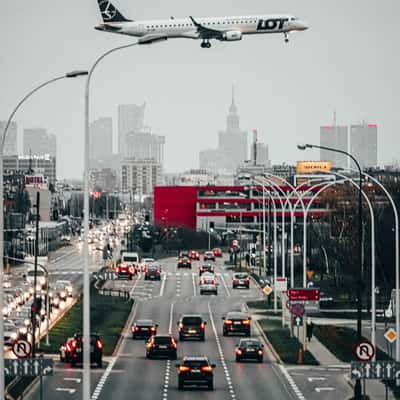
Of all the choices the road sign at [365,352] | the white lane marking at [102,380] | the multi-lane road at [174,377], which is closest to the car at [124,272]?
the multi-lane road at [174,377]

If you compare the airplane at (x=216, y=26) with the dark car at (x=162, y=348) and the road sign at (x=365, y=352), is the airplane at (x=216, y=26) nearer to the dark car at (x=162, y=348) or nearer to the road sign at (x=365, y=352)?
the dark car at (x=162, y=348)

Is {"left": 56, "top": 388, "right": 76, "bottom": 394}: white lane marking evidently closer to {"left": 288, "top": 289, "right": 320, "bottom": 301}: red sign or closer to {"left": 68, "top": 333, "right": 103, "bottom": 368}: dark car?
{"left": 68, "top": 333, "right": 103, "bottom": 368}: dark car

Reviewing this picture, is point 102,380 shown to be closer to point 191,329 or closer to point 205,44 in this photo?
point 191,329

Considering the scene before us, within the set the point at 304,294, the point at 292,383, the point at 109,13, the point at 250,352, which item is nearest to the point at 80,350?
the point at 250,352

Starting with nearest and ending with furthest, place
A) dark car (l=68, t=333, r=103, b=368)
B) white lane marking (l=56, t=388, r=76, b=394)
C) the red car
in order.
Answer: white lane marking (l=56, t=388, r=76, b=394)
dark car (l=68, t=333, r=103, b=368)
the red car

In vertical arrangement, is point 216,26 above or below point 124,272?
above

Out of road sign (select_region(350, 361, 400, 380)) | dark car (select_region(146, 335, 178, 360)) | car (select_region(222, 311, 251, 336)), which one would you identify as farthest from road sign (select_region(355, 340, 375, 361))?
car (select_region(222, 311, 251, 336))
